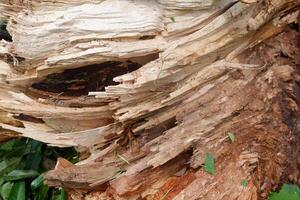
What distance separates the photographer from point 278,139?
8.25ft

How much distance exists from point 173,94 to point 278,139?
588mm

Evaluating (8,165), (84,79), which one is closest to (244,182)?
(84,79)

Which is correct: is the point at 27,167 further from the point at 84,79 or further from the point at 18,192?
the point at 84,79

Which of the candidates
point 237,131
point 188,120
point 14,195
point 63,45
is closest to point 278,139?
point 237,131

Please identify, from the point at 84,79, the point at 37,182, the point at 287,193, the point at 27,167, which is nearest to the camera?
the point at 287,193

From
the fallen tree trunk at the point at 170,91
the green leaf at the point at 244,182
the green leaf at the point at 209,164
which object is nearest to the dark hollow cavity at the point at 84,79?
the fallen tree trunk at the point at 170,91

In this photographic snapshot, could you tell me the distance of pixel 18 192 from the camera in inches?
134

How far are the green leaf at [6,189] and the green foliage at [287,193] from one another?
73.2 inches

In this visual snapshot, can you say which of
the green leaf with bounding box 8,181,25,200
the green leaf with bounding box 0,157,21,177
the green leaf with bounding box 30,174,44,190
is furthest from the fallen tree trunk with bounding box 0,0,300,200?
the green leaf with bounding box 0,157,21,177

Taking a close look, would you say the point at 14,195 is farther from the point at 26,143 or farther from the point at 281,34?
the point at 281,34

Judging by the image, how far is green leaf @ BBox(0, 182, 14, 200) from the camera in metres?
3.37

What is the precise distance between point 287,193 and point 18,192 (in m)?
1.90

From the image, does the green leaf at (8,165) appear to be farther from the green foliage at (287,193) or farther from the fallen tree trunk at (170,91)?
the green foliage at (287,193)

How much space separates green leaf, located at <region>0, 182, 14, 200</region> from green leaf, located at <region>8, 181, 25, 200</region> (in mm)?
22
